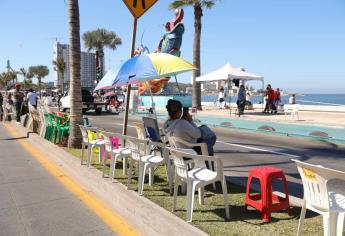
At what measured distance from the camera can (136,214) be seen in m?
5.16

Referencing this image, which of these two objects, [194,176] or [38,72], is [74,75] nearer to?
[194,176]

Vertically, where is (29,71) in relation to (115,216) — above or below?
above

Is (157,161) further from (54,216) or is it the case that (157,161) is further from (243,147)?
(243,147)

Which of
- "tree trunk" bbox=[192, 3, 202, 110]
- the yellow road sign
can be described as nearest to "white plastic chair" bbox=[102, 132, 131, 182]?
the yellow road sign

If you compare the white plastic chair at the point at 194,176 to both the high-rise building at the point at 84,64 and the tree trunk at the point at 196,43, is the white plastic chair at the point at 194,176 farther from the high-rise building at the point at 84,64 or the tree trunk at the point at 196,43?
the high-rise building at the point at 84,64

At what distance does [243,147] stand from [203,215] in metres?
7.50

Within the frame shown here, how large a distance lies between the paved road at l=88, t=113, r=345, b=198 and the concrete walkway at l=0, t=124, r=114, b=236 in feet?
10.2

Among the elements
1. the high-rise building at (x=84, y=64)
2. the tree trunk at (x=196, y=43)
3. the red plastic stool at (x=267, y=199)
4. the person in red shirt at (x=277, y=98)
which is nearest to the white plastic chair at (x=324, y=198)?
the red plastic stool at (x=267, y=199)

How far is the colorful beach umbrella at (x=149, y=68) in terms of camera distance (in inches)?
262

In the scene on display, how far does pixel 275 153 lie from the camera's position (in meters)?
10.9

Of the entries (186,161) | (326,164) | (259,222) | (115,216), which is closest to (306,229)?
(259,222)

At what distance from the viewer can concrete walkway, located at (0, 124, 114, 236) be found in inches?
196

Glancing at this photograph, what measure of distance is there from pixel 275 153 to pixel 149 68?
220 inches

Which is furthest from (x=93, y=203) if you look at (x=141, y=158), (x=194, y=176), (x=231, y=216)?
(x=231, y=216)
